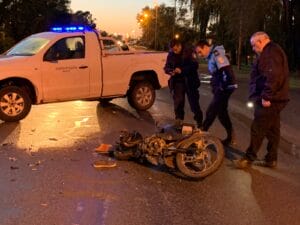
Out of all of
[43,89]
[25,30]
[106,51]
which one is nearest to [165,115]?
[106,51]

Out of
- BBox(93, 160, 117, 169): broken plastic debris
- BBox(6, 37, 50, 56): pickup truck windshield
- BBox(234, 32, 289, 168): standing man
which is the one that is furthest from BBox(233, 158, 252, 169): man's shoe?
BBox(6, 37, 50, 56): pickup truck windshield

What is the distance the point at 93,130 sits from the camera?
10.8 m

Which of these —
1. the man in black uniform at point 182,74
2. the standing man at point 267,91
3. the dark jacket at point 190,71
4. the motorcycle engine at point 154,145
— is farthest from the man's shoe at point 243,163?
the dark jacket at point 190,71

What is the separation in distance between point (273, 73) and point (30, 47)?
22.0 ft

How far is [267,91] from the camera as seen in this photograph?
7410 mm

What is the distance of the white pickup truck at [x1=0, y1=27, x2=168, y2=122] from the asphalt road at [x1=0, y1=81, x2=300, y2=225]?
166 centimetres

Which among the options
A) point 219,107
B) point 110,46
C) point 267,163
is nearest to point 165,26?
point 110,46

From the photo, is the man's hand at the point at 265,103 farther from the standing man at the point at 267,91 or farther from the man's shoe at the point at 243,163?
the man's shoe at the point at 243,163

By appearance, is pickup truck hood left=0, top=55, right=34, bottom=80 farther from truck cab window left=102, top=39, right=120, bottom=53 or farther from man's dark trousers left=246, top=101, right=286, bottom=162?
man's dark trousers left=246, top=101, right=286, bottom=162

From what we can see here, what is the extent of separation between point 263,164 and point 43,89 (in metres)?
5.69

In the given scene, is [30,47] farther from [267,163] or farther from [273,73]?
[273,73]

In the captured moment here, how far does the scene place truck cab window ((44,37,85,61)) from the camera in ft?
39.9

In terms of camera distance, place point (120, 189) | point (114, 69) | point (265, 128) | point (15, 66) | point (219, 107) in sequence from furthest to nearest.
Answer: point (114, 69) → point (15, 66) → point (219, 107) → point (265, 128) → point (120, 189)

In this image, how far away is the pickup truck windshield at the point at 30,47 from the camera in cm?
1216
